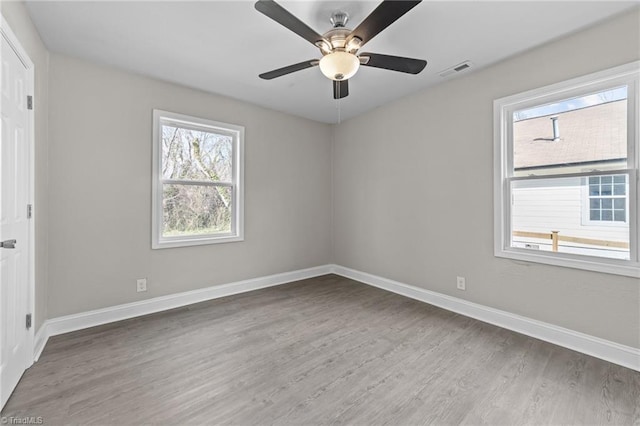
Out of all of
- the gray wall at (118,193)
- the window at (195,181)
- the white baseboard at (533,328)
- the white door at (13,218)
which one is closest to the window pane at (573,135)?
the white baseboard at (533,328)

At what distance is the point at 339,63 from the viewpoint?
6.42ft

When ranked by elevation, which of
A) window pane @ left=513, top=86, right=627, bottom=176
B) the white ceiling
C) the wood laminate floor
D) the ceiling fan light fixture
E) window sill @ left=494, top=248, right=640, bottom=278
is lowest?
the wood laminate floor

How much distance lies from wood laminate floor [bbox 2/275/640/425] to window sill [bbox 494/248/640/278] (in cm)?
71

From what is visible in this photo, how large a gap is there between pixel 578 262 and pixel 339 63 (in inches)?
100

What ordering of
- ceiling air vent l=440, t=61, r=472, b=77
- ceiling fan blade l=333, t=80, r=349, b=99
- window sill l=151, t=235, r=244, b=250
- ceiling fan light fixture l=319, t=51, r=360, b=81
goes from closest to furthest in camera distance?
1. ceiling fan light fixture l=319, t=51, r=360, b=81
2. ceiling fan blade l=333, t=80, r=349, b=99
3. ceiling air vent l=440, t=61, r=472, b=77
4. window sill l=151, t=235, r=244, b=250

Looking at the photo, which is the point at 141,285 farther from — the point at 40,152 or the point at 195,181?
the point at 40,152

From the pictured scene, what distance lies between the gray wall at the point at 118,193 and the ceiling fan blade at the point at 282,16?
6.96 ft

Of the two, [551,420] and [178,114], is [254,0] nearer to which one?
[178,114]

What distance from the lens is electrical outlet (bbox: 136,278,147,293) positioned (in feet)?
9.92

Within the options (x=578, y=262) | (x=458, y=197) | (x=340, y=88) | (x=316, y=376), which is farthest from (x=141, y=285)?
(x=578, y=262)

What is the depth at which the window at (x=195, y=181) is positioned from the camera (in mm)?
3172

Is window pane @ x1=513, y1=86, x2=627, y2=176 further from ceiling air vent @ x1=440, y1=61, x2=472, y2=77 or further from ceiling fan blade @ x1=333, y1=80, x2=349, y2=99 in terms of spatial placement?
ceiling fan blade @ x1=333, y1=80, x2=349, y2=99

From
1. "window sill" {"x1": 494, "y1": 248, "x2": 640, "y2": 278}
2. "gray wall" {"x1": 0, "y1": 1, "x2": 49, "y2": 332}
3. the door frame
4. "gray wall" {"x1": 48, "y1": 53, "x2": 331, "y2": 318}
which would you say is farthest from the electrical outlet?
"window sill" {"x1": 494, "y1": 248, "x2": 640, "y2": 278}

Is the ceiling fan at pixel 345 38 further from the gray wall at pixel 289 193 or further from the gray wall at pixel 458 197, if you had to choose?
the gray wall at pixel 289 193
